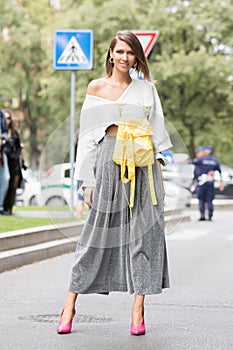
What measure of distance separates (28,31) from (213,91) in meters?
16.0

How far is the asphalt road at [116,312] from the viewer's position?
215 inches

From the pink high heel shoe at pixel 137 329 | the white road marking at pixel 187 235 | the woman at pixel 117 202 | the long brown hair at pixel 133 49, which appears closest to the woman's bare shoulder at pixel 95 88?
the woman at pixel 117 202

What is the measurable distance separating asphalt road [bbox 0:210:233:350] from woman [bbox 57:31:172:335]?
0.87 ft

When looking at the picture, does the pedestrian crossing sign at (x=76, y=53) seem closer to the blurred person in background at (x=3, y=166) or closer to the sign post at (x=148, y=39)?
the sign post at (x=148, y=39)

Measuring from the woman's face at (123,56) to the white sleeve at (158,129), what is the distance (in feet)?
0.80

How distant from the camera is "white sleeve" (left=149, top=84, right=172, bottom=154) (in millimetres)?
5629

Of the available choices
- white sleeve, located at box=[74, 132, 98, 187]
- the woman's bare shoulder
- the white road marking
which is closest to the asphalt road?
white sleeve, located at box=[74, 132, 98, 187]

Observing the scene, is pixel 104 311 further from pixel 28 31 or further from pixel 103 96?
pixel 28 31

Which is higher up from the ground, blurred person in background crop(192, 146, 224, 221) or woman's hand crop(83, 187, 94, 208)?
woman's hand crop(83, 187, 94, 208)

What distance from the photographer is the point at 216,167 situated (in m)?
20.5

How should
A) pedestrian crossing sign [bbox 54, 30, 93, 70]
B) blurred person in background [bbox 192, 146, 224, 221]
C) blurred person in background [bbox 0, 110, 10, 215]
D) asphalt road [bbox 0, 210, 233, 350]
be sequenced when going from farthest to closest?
blurred person in background [bbox 192, 146, 224, 221] → blurred person in background [bbox 0, 110, 10, 215] → pedestrian crossing sign [bbox 54, 30, 93, 70] → asphalt road [bbox 0, 210, 233, 350]

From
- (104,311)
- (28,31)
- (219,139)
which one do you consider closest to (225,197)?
(219,139)

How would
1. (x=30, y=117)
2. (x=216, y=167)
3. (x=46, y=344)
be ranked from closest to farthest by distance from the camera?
(x=46, y=344)
(x=216, y=167)
(x=30, y=117)

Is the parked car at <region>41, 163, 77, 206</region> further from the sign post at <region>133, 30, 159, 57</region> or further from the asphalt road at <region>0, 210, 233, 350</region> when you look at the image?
the sign post at <region>133, 30, 159, 57</region>
